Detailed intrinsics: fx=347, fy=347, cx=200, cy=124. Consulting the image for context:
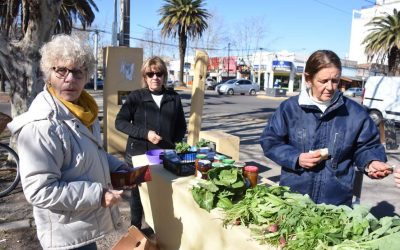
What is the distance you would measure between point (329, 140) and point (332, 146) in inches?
1.6

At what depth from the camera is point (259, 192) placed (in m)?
2.07

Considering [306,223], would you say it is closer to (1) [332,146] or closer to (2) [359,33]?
(1) [332,146]

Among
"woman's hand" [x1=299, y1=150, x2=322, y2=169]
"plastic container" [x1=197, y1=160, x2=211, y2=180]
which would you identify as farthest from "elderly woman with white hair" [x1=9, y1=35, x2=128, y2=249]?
"woman's hand" [x1=299, y1=150, x2=322, y2=169]

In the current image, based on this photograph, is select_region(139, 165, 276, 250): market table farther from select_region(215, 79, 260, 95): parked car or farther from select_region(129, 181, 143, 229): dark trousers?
select_region(215, 79, 260, 95): parked car

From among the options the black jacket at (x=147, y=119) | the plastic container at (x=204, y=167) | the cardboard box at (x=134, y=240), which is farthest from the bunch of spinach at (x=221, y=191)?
the black jacket at (x=147, y=119)

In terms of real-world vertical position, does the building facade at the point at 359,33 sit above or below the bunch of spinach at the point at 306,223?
above

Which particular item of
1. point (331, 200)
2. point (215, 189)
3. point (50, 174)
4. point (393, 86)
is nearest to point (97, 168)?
point (50, 174)

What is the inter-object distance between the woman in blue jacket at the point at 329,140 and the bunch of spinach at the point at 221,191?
12.3 inches

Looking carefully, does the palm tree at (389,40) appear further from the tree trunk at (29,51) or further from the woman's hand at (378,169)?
the woman's hand at (378,169)

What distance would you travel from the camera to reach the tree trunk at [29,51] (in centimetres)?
509

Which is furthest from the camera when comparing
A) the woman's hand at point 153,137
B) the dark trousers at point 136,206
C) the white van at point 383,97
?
the white van at point 383,97

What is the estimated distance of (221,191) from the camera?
221 centimetres

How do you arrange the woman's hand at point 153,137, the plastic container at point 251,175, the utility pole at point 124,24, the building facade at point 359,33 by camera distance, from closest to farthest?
the plastic container at point 251,175
the woman's hand at point 153,137
the utility pole at point 124,24
the building facade at point 359,33

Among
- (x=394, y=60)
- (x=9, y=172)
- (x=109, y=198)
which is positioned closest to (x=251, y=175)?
(x=109, y=198)
